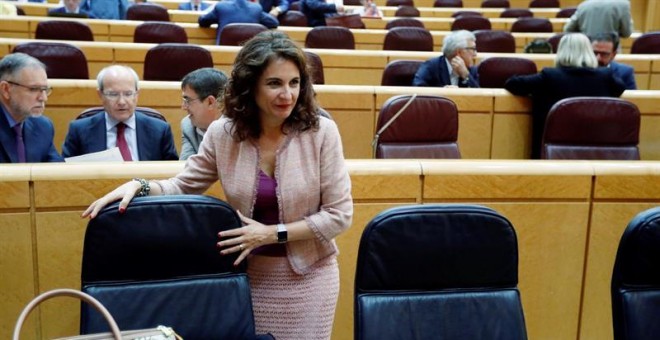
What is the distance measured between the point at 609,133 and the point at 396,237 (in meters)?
2.35

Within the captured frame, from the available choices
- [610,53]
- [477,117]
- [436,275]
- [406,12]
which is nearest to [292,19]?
[406,12]

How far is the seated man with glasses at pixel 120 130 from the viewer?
281cm

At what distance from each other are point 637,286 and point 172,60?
3.51 m

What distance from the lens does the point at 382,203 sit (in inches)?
88.0

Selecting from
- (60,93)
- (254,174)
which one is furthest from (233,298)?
(60,93)

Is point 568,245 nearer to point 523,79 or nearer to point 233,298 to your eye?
point 233,298

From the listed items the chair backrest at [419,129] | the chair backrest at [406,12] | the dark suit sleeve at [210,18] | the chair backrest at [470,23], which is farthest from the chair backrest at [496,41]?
the chair backrest at [419,129]

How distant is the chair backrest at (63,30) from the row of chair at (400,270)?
14.6 ft

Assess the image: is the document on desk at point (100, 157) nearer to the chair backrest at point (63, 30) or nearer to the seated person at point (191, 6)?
the chair backrest at point (63, 30)

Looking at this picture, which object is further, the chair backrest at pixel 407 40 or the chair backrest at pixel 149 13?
the chair backrest at pixel 149 13

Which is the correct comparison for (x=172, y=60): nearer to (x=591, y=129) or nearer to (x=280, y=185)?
(x=591, y=129)

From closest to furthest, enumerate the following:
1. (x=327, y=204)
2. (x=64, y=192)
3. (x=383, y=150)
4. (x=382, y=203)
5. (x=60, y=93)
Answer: (x=327, y=204) → (x=64, y=192) → (x=382, y=203) → (x=383, y=150) → (x=60, y=93)

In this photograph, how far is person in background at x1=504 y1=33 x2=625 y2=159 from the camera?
3744 millimetres

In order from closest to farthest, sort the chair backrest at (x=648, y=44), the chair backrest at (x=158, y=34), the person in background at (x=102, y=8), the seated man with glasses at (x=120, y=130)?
the seated man with glasses at (x=120, y=130) < the chair backrest at (x=158, y=34) < the chair backrest at (x=648, y=44) < the person in background at (x=102, y=8)
